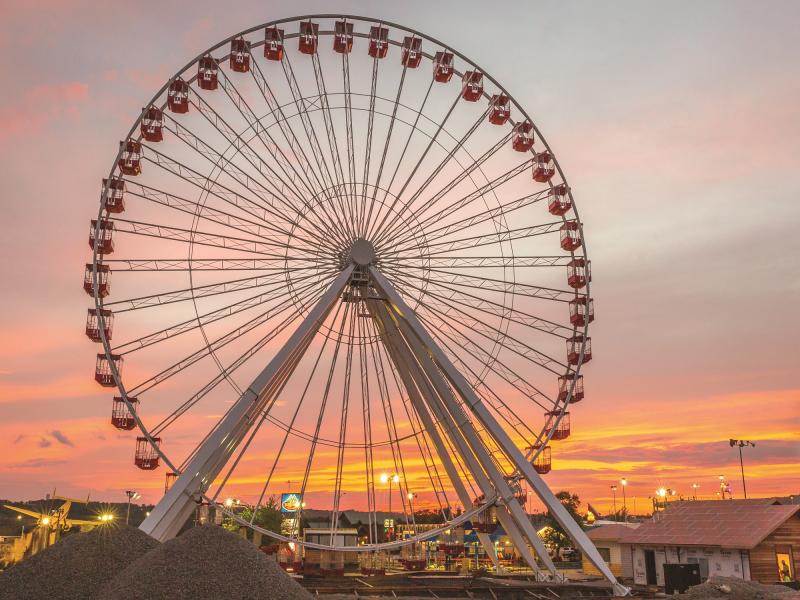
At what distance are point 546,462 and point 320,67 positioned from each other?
18144 mm

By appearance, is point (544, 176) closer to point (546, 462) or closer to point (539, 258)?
point (539, 258)

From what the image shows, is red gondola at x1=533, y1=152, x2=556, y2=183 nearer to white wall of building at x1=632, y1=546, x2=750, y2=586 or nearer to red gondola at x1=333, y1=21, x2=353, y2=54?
red gondola at x1=333, y1=21, x2=353, y2=54

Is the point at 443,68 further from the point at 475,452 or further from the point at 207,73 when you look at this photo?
the point at 475,452

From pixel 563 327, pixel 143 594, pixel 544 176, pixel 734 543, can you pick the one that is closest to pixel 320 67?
pixel 544 176

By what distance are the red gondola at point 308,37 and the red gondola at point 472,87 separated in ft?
21.0

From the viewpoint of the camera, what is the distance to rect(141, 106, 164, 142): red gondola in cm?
2878

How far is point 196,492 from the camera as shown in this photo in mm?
26359

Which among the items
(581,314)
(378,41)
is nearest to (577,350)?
(581,314)

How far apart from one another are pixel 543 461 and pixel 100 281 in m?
18.7

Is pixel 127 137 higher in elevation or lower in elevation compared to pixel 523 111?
lower

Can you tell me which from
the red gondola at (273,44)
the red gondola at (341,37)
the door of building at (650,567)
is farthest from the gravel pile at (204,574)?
the door of building at (650,567)

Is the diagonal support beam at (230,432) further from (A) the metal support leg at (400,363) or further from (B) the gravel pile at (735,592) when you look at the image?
(B) the gravel pile at (735,592)

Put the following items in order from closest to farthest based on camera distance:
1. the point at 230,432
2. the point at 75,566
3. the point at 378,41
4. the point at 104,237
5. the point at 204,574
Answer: the point at 204,574 < the point at 75,566 < the point at 230,432 < the point at 104,237 < the point at 378,41

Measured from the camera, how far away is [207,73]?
29078 millimetres
